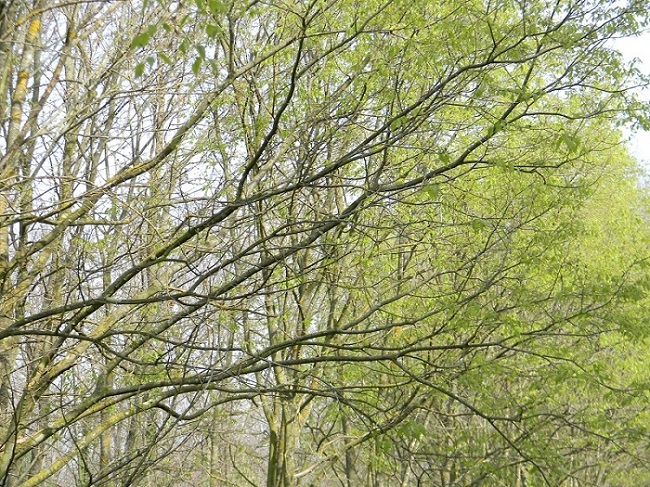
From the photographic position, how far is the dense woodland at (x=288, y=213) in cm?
461

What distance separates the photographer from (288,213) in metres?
7.39

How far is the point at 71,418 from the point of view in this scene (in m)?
4.63

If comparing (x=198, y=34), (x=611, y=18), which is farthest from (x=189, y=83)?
(x=611, y=18)

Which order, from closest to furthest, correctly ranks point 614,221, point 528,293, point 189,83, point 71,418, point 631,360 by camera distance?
1. point 71,418
2. point 189,83
3. point 528,293
4. point 631,360
5. point 614,221

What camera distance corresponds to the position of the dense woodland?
15.1 feet

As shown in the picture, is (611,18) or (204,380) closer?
(204,380)

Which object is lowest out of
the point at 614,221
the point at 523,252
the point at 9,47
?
the point at 523,252

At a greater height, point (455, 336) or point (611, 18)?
point (611, 18)

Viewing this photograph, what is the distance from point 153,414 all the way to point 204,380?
3812 mm

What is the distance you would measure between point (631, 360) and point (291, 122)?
785cm

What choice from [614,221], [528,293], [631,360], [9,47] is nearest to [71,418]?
[9,47]

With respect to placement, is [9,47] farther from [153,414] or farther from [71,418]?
[153,414]

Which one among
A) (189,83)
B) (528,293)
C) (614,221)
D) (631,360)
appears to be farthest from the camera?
(614,221)

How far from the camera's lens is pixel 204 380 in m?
4.65
